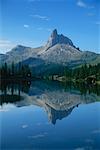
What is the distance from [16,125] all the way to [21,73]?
8799cm

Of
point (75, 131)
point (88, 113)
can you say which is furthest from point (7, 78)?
point (75, 131)

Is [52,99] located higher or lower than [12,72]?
lower

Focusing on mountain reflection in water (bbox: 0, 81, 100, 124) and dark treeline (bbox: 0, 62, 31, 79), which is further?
dark treeline (bbox: 0, 62, 31, 79)

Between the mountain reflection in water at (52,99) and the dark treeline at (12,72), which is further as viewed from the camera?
the dark treeline at (12,72)

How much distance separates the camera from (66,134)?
16.7 meters

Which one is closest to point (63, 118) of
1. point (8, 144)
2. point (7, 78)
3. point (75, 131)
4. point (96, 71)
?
point (75, 131)

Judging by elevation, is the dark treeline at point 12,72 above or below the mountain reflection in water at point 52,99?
above

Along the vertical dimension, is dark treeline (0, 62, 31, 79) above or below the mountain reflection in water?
above

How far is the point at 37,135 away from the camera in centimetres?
1638

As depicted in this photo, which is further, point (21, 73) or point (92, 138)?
point (21, 73)

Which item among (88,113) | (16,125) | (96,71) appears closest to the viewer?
(16,125)

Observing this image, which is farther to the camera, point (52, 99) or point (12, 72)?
point (12, 72)

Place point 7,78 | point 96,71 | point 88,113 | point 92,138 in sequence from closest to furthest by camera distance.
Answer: point 92,138
point 88,113
point 7,78
point 96,71

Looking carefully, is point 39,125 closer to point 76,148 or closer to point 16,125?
point 16,125
